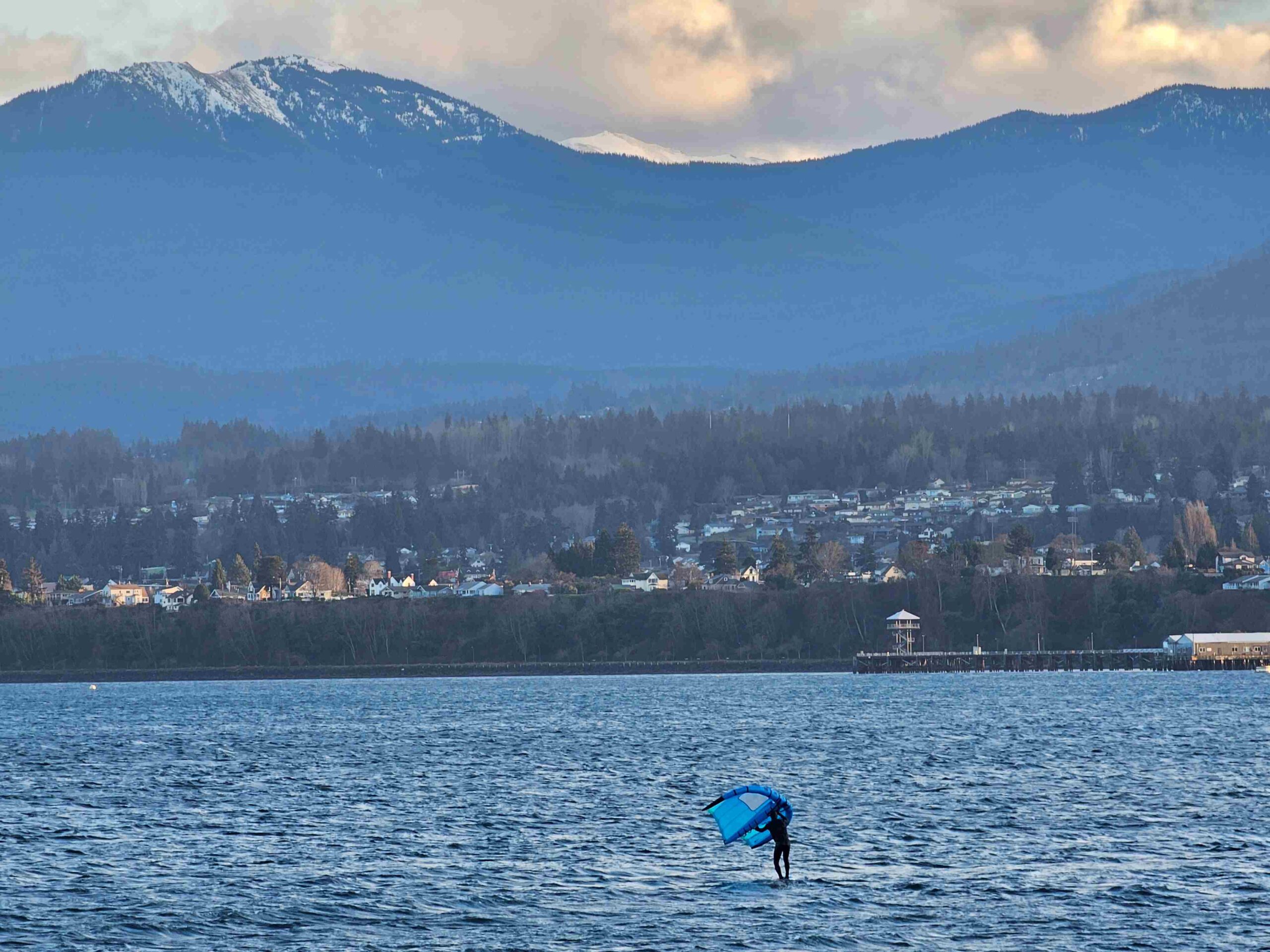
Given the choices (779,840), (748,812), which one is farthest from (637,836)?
(779,840)

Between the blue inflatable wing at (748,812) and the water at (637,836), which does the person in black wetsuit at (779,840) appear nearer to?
the blue inflatable wing at (748,812)

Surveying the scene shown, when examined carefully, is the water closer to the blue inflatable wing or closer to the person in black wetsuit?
the person in black wetsuit

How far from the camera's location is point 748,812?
6756cm

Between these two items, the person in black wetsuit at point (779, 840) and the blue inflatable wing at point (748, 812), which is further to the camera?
the blue inflatable wing at point (748, 812)

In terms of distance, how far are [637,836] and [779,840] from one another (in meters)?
11.2

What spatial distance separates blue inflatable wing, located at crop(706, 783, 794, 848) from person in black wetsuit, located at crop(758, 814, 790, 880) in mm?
171

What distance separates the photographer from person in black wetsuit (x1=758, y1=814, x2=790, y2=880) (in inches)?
2581

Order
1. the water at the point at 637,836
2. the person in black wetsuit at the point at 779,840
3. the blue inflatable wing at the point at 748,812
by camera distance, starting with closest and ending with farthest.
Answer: the water at the point at 637,836
the person in black wetsuit at the point at 779,840
the blue inflatable wing at the point at 748,812

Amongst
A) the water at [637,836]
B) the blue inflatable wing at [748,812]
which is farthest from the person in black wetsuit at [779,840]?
the water at [637,836]

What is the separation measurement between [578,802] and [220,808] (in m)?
14.9

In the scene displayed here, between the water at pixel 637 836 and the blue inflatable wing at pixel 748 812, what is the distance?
3.73 ft

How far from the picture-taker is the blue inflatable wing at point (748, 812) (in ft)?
217

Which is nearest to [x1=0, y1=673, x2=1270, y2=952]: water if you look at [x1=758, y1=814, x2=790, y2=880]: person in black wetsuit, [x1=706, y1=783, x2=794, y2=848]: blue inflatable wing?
[x1=758, y1=814, x2=790, y2=880]: person in black wetsuit

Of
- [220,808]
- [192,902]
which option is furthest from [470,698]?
[192,902]
